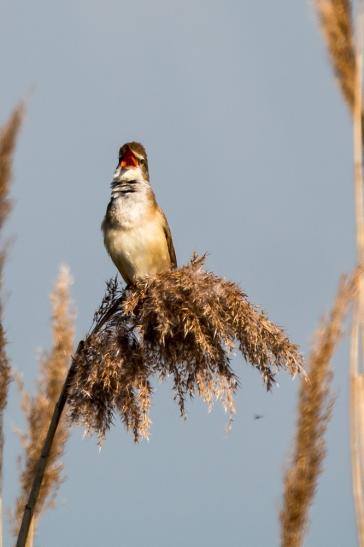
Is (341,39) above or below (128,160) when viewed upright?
below

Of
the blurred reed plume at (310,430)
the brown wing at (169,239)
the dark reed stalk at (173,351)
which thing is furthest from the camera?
the brown wing at (169,239)

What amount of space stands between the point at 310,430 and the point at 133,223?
10.5 ft

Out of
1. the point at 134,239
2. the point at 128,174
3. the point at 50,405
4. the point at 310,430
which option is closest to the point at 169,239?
the point at 134,239

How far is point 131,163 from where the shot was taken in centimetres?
496

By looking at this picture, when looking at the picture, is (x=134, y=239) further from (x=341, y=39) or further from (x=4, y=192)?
(x=341, y=39)

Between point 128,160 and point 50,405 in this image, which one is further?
point 128,160

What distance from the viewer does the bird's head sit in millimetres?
4961

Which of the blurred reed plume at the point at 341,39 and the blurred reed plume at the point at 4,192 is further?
the blurred reed plume at the point at 4,192

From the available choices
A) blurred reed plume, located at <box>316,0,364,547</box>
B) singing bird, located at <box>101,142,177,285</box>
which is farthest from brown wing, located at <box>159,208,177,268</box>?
blurred reed plume, located at <box>316,0,364,547</box>

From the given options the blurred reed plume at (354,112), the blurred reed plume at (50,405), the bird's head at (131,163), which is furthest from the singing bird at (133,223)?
the blurred reed plume at (354,112)

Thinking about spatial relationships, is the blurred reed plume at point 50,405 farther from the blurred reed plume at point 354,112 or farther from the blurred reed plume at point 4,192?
the blurred reed plume at point 354,112

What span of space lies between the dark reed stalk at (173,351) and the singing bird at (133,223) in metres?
2.20

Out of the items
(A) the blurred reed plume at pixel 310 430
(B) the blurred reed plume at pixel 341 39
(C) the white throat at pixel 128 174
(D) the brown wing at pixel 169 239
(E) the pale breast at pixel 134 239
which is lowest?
(A) the blurred reed plume at pixel 310 430

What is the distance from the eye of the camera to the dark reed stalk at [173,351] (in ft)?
8.52
